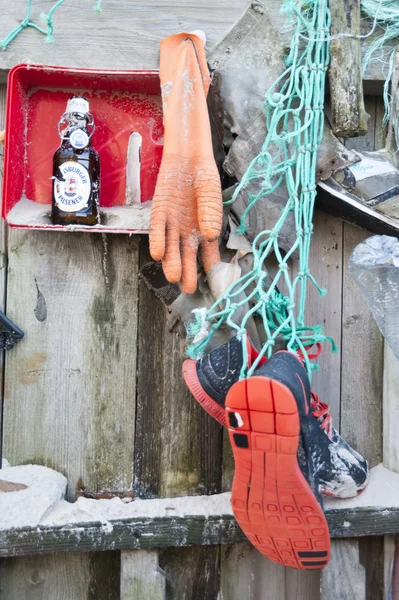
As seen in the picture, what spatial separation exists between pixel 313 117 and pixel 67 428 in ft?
2.98

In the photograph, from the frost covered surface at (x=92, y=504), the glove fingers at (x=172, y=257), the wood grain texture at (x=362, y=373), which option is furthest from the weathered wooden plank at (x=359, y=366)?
the glove fingers at (x=172, y=257)

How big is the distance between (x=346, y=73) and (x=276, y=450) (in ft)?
2.68

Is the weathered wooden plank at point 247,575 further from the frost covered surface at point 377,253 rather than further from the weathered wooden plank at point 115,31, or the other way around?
the weathered wooden plank at point 115,31

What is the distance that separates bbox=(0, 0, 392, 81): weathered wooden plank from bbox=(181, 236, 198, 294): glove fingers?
0.45 metres

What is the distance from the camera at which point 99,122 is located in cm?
130

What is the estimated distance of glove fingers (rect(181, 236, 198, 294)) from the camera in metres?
1.12

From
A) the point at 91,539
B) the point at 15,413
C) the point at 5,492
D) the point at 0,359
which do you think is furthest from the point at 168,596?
the point at 0,359

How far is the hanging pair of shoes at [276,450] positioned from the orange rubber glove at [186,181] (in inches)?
8.6

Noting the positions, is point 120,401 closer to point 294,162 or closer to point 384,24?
point 294,162

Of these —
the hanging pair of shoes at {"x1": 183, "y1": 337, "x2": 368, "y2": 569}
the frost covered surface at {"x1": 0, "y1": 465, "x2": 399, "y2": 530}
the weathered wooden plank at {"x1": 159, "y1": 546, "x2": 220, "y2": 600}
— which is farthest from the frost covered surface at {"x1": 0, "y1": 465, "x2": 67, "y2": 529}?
the hanging pair of shoes at {"x1": 183, "y1": 337, "x2": 368, "y2": 569}

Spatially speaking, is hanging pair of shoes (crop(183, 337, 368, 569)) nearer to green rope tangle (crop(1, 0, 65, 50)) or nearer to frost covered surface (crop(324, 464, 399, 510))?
frost covered surface (crop(324, 464, 399, 510))

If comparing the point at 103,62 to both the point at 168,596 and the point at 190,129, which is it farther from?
the point at 168,596

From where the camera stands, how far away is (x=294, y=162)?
1.17m

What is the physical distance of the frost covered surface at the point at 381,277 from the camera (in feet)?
3.69
